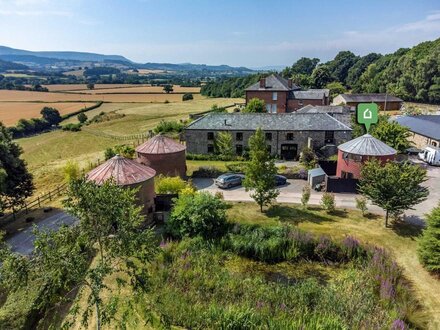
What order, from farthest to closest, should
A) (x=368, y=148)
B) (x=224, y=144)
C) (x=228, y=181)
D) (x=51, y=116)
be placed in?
1. (x=51, y=116)
2. (x=224, y=144)
3. (x=228, y=181)
4. (x=368, y=148)

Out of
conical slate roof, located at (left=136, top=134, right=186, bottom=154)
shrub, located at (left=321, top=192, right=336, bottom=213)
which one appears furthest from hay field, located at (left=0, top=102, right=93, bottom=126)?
shrub, located at (left=321, top=192, right=336, bottom=213)

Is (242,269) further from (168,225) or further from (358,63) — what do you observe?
(358,63)

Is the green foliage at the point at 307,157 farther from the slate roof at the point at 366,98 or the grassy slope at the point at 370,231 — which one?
the slate roof at the point at 366,98

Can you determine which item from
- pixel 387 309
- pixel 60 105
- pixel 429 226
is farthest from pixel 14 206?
pixel 60 105

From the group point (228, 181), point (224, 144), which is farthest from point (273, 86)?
point (228, 181)

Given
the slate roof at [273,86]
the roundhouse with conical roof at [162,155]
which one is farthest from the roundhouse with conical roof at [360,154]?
the slate roof at [273,86]

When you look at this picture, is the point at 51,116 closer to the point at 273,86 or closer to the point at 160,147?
the point at 273,86

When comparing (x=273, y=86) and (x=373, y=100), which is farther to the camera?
(x=373, y=100)
